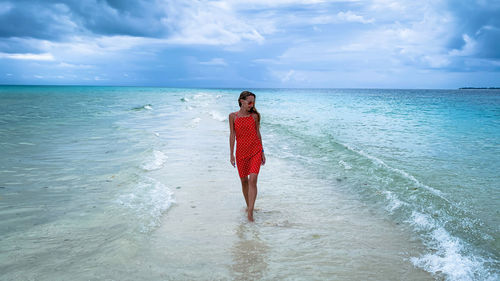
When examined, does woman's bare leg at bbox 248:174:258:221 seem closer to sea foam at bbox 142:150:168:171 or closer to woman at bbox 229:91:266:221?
woman at bbox 229:91:266:221

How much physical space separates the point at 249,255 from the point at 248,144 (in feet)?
5.44

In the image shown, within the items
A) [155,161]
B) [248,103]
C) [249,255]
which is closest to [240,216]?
[249,255]

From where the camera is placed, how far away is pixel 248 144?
4.91 meters

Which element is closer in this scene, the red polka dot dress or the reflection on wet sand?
the reflection on wet sand

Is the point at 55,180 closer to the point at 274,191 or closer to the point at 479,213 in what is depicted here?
the point at 274,191

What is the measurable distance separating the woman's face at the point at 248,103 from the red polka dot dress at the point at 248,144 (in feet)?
0.52

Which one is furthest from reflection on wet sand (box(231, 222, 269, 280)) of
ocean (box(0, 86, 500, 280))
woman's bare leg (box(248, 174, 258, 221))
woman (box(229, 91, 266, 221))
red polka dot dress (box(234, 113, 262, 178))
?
red polka dot dress (box(234, 113, 262, 178))

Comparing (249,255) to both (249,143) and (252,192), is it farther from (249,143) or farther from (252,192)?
(249,143)

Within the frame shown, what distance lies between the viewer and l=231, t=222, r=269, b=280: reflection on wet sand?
133 inches

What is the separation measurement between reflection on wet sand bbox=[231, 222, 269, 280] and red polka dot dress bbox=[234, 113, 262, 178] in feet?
2.87

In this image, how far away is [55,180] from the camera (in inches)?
258

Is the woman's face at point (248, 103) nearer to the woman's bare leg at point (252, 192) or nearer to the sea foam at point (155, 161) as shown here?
the woman's bare leg at point (252, 192)

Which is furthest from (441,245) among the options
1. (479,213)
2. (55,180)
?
(55,180)

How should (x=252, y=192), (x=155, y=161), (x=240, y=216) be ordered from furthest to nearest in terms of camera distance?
1. (x=155, y=161)
2. (x=240, y=216)
3. (x=252, y=192)
